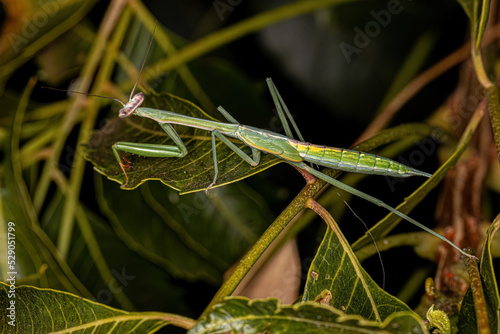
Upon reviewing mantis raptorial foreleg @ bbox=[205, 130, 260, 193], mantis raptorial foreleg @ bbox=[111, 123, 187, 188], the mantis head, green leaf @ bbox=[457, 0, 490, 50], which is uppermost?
the mantis head

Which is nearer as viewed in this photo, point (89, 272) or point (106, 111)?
point (89, 272)

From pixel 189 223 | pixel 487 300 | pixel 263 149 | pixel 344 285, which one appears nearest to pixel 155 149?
pixel 263 149

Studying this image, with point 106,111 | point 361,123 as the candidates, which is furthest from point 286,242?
point 106,111

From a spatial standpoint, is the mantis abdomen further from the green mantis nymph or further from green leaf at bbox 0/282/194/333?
green leaf at bbox 0/282/194/333

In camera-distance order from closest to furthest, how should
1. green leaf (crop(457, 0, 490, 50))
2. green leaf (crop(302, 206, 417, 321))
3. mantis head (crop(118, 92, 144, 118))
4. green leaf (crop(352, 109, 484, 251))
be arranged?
green leaf (crop(302, 206, 417, 321)), green leaf (crop(352, 109, 484, 251)), green leaf (crop(457, 0, 490, 50)), mantis head (crop(118, 92, 144, 118))

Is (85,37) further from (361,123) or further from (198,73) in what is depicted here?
(361,123)

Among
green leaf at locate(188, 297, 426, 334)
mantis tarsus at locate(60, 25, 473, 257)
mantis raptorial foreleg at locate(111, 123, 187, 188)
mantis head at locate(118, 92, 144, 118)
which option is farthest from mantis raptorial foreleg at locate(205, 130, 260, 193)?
green leaf at locate(188, 297, 426, 334)
